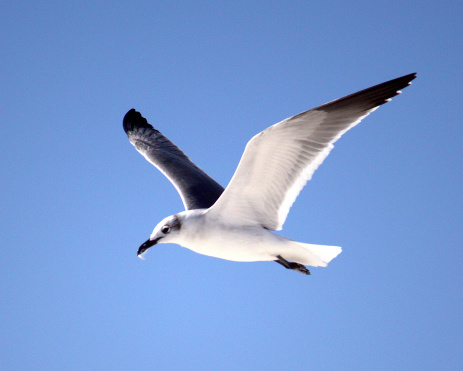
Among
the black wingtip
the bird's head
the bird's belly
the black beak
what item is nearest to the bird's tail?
the bird's belly

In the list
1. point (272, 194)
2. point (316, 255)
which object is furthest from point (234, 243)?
point (316, 255)

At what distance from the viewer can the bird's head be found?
4.01 meters

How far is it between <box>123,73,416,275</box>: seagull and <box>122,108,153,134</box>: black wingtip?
2999 millimetres

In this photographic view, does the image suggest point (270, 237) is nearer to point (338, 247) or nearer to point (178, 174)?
point (338, 247)

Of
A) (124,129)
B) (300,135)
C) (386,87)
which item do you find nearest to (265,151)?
(300,135)

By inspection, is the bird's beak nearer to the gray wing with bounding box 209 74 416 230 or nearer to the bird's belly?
the bird's belly

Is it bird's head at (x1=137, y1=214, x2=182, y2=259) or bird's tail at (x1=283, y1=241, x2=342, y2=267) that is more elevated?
bird's head at (x1=137, y1=214, x2=182, y2=259)

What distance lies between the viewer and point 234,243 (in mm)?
3998

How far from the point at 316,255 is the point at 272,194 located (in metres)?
0.60

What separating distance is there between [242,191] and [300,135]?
58cm

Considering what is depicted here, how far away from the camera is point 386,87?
3.58 meters

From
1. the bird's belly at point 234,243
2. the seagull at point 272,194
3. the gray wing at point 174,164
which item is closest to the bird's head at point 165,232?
the seagull at point 272,194

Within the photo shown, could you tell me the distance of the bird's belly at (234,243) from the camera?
3.98m

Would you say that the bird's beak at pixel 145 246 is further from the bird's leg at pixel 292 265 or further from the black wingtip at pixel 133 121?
the black wingtip at pixel 133 121
